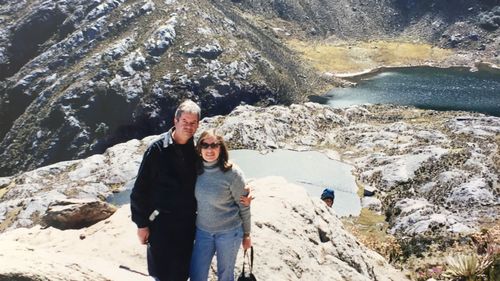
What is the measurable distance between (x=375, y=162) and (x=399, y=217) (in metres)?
17.4

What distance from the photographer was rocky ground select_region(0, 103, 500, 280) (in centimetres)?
4281

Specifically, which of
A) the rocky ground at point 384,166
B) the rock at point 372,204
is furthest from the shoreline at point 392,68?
the rock at point 372,204

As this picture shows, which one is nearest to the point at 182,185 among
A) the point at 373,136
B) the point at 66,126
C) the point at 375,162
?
the point at 375,162

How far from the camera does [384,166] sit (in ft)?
190

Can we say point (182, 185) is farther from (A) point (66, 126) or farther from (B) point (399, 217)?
(A) point (66, 126)

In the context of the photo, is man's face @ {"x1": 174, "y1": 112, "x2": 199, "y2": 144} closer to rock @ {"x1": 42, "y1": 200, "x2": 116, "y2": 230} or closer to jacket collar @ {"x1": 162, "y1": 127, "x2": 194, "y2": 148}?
jacket collar @ {"x1": 162, "y1": 127, "x2": 194, "y2": 148}

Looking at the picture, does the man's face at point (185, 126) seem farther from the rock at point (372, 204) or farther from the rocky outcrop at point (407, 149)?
the rock at point (372, 204)

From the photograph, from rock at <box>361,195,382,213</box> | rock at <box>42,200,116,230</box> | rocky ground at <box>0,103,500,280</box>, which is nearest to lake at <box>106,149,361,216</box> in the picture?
rock at <box>361,195,382,213</box>

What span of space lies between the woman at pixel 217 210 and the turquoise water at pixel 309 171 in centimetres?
3684

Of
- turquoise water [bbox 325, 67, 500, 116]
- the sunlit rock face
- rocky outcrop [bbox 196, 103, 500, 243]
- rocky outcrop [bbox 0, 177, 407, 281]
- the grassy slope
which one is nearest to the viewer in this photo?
rocky outcrop [bbox 0, 177, 407, 281]

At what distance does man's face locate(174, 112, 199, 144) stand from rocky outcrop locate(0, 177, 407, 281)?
10.7 feet

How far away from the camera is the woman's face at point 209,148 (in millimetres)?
10000

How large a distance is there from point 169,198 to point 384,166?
50766mm

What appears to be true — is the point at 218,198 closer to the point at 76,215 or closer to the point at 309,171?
the point at 76,215
